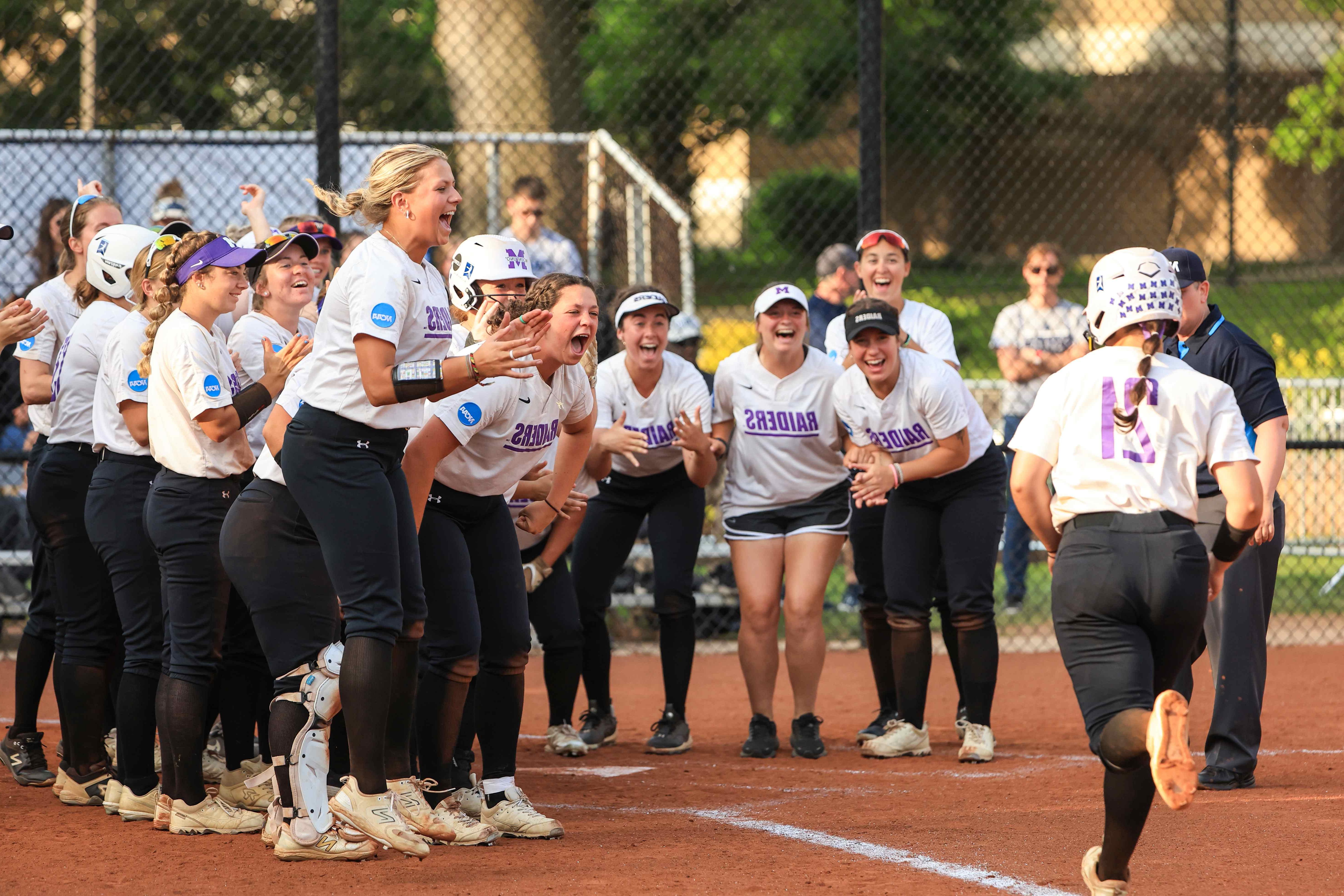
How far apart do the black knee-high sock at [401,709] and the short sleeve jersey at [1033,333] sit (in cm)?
583

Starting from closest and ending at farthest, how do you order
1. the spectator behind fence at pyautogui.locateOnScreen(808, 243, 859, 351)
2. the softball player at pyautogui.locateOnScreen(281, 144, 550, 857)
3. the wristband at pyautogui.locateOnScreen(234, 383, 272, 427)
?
1. the softball player at pyautogui.locateOnScreen(281, 144, 550, 857)
2. the wristband at pyautogui.locateOnScreen(234, 383, 272, 427)
3. the spectator behind fence at pyautogui.locateOnScreen(808, 243, 859, 351)

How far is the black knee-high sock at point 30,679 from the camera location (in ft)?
18.1

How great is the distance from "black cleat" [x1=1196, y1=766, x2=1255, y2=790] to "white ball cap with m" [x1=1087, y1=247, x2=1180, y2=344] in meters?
2.15

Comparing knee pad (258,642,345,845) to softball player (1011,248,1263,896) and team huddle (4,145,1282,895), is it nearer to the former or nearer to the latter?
team huddle (4,145,1282,895)

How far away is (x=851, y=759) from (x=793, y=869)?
2.02 m

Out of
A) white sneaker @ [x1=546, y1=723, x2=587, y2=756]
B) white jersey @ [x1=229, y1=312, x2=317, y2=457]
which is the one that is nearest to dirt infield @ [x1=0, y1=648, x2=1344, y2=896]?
white sneaker @ [x1=546, y1=723, x2=587, y2=756]

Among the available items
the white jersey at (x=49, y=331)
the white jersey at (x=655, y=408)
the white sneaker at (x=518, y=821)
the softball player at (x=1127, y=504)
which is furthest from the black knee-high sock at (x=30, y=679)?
the softball player at (x=1127, y=504)

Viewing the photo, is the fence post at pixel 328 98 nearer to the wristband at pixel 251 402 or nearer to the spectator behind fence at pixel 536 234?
the spectator behind fence at pixel 536 234

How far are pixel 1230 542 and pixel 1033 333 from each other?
5511 millimetres

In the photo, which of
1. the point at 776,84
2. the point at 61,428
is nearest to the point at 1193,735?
the point at 61,428

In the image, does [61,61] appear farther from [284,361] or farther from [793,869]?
[793,869]

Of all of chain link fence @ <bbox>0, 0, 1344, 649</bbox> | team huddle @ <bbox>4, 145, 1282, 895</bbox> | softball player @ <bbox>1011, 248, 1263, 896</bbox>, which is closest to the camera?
softball player @ <bbox>1011, 248, 1263, 896</bbox>

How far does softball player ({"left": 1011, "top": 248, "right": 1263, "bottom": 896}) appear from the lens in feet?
11.9

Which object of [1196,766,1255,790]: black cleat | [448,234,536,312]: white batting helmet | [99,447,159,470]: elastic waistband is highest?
[448,234,536,312]: white batting helmet
